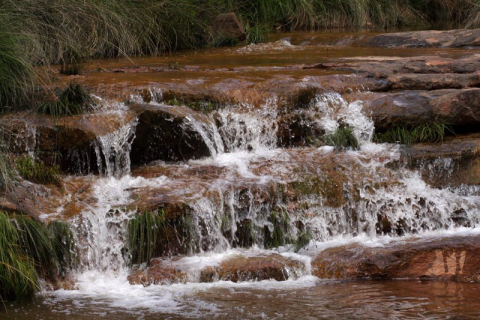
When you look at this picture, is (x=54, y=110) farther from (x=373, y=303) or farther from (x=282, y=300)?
(x=373, y=303)

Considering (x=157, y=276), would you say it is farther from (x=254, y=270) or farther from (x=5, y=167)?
(x=5, y=167)

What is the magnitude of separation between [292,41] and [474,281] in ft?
26.9

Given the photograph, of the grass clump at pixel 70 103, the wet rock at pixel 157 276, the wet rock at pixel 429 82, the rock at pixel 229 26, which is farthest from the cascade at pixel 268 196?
the rock at pixel 229 26

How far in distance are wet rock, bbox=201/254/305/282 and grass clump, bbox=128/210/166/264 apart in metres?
0.51

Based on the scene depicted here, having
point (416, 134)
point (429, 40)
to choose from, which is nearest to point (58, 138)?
point (416, 134)

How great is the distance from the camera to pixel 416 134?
24.1 feet

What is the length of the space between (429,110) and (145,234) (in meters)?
3.35

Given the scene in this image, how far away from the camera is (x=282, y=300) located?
5.05 m

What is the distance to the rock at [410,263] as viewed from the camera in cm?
562

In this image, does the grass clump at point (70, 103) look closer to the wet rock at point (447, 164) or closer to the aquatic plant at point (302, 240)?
the aquatic plant at point (302, 240)

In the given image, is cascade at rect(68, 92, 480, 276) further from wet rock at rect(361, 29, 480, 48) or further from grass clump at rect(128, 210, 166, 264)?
wet rock at rect(361, 29, 480, 48)

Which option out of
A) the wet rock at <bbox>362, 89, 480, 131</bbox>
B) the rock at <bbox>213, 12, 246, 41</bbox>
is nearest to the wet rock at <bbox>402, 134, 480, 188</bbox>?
the wet rock at <bbox>362, 89, 480, 131</bbox>

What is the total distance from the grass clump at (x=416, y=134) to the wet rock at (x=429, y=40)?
454 centimetres

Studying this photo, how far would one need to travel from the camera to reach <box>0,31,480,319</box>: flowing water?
493 cm
